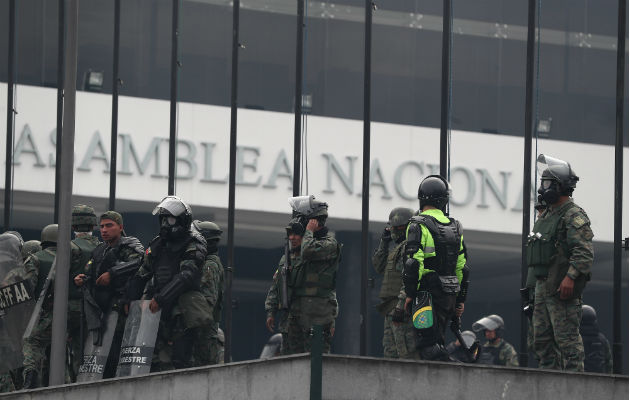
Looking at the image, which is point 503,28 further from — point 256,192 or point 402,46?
point 256,192

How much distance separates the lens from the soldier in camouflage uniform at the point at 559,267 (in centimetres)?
996

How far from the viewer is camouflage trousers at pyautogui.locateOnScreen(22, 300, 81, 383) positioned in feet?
38.7

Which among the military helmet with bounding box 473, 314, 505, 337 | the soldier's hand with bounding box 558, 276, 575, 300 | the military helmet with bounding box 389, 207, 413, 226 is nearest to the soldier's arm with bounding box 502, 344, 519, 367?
the military helmet with bounding box 473, 314, 505, 337

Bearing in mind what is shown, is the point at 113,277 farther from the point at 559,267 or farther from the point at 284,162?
the point at 284,162

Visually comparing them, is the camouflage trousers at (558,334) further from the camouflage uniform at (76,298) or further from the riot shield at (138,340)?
the camouflage uniform at (76,298)

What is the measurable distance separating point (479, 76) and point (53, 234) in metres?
12.3

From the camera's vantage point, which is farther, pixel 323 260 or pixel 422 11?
pixel 422 11

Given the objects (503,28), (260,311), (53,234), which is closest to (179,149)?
(260,311)

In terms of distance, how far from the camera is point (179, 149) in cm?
2188

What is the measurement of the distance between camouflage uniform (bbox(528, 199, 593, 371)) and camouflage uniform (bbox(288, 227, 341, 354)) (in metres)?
2.14

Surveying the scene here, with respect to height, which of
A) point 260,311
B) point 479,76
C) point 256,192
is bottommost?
point 260,311

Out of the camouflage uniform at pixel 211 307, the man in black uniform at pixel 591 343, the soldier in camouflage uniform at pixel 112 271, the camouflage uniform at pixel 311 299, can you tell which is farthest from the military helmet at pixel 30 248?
the man in black uniform at pixel 591 343

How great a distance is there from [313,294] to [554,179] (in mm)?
2592

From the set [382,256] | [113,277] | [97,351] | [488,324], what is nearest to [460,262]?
[382,256]
